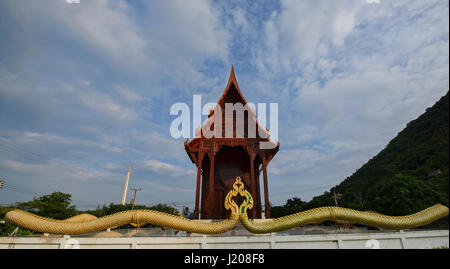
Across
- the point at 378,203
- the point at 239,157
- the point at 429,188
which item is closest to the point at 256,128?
the point at 239,157

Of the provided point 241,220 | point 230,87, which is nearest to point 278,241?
point 241,220

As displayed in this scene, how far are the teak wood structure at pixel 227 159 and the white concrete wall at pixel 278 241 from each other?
6.76 metres

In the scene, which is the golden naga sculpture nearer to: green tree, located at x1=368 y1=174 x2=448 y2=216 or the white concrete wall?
the white concrete wall

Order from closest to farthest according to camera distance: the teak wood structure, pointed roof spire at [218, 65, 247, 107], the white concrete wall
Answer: the white concrete wall, the teak wood structure, pointed roof spire at [218, 65, 247, 107]

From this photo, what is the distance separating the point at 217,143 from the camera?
1388 cm

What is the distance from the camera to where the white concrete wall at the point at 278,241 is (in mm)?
5449

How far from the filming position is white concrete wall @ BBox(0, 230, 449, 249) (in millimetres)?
5449

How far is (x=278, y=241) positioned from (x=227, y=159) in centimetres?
1064

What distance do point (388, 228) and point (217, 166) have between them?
11.6 meters

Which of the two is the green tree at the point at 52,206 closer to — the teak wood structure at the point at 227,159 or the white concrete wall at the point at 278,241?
the teak wood structure at the point at 227,159

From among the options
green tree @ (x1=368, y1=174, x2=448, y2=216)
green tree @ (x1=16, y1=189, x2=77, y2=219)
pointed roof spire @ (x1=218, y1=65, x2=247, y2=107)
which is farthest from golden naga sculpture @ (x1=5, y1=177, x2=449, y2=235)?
green tree @ (x1=16, y1=189, x2=77, y2=219)

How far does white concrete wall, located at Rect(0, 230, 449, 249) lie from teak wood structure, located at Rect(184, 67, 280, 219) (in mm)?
6761
